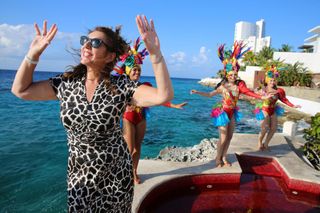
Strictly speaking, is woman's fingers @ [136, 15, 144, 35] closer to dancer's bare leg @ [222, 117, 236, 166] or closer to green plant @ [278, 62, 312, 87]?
dancer's bare leg @ [222, 117, 236, 166]

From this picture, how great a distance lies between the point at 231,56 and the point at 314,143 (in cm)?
325

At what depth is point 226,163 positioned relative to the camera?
580cm

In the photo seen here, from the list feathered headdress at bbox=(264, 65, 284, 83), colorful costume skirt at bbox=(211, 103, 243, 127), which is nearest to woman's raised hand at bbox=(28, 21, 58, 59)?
colorful costume skirt at bbox=(211, 103, 243, 127)

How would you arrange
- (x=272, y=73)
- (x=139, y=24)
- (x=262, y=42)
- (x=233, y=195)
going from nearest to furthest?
(x=139, y=24) → (x=233, y=195) → (x=272, y=73) → (x=262, y=42)

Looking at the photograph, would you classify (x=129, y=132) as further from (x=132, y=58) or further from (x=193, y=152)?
(x=193, y=152)

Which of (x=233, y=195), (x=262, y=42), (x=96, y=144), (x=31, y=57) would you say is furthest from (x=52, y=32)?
(x=262, y=42)

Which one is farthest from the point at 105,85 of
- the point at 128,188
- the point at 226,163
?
the point at 226,163

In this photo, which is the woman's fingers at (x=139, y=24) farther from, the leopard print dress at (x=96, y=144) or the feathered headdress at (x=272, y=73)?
the feathered headdress at (x=272, y=73)

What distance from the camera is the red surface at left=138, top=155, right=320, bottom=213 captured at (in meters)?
4.65

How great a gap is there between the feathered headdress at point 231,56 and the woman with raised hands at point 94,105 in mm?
3687

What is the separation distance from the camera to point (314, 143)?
684 cm

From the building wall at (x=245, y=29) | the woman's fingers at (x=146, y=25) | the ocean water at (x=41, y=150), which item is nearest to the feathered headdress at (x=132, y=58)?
the woman's fingers at (x=146, y=25)

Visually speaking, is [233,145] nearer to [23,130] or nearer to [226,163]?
[226,163]

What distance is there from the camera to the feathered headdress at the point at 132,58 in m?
4.52
